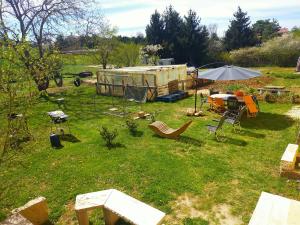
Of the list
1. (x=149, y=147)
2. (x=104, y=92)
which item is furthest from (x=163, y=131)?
(x=104, y=92)

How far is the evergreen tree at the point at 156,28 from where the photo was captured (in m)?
41.4

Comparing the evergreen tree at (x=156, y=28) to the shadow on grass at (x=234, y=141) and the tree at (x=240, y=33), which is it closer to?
the tree at (x=240, y=33)

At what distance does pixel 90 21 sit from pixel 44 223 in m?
20.7

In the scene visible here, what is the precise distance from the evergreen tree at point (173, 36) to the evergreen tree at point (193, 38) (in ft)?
2.43

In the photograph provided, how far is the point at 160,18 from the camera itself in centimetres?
4184

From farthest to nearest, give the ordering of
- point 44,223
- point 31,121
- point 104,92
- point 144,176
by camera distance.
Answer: point 104,92 → point 31,121 → point 144,176 → point 44,223

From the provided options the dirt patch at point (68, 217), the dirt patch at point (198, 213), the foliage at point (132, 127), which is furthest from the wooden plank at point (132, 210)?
the foliage at point (132, 127)

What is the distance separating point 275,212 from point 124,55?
2840 cm

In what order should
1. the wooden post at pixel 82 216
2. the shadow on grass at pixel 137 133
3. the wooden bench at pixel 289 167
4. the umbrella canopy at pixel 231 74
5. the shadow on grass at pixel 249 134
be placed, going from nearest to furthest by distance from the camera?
the wooden post at pixel 82 216 → the wooden bench at pixel 289 167 → the shadow on grass at pixel 249 134 → the shadow on grass at pixel 137 133 → the umbrella canopy at pixel 231 74

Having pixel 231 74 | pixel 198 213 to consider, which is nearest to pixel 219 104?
pixel 231 74

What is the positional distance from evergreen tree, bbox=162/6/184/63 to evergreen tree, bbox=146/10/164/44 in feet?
2.08

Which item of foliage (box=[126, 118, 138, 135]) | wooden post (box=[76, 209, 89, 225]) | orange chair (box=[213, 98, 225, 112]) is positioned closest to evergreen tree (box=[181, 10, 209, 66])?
orange chair (box=[213, 98, 225, 112])

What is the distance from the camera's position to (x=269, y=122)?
40.0 feet

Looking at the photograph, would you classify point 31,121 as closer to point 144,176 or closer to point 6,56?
point 144,176
